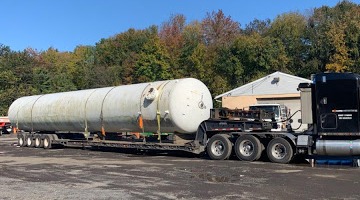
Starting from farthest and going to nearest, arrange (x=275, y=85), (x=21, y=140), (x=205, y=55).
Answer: (x=205, y=55) → (x=275, y=85) → (x=21, y=140)

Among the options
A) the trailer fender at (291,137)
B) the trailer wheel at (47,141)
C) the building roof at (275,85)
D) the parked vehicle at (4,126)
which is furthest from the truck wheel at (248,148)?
the parked vehicle at (4,126)

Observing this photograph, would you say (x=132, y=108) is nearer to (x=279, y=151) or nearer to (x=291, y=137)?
(x=279, y=151)

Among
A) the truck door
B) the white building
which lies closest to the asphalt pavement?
the truck door

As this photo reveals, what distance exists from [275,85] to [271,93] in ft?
2.19

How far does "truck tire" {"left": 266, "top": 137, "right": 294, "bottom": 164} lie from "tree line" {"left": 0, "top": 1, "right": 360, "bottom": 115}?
96.6 feet

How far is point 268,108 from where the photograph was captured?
73.3 ft

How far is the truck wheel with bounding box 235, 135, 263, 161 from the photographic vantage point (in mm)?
15742

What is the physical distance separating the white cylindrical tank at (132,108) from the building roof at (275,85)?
590 inches

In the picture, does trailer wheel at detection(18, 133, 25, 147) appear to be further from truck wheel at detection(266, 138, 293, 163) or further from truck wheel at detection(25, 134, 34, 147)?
truck wheel at detection(266, 138, 293, 163)

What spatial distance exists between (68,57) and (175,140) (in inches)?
2508

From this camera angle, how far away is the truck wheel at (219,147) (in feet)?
54.2

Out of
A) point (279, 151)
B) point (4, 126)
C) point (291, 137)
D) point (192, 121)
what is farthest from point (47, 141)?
point (4, 126)

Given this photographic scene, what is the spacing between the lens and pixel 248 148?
16109mm

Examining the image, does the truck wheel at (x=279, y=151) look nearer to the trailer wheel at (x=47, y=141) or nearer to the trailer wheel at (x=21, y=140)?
the trailer wheel at (x=47, y=141)
